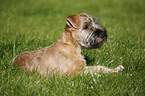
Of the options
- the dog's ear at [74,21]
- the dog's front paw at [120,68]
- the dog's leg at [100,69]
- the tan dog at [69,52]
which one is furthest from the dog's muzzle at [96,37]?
the dog's front paw at [120,68]

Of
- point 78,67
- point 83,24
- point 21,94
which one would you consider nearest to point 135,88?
point 78,67

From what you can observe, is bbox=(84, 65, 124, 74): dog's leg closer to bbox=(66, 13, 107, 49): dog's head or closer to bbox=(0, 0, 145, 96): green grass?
bbox=(0, 0, 145, 96): green grass

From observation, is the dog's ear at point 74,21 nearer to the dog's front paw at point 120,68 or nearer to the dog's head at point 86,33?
the dog's head at point 86,33

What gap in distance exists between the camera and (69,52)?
3.66 metres

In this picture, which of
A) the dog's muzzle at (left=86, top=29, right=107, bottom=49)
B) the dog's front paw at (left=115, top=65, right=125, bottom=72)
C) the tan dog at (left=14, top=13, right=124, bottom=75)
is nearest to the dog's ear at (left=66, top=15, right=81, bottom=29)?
the tan dog at (left=14, top=13, right=124, bottom=75)

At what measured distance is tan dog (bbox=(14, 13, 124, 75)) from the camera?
341 centimetres


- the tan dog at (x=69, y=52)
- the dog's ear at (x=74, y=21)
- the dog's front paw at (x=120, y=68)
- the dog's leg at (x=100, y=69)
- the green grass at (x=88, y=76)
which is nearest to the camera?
the green grass at (x=88, y=76)

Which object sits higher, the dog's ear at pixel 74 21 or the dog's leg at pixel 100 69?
the dog's ear at pixel 74 21

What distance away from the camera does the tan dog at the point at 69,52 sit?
3.41 m

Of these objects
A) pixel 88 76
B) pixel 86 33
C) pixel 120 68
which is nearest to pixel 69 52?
pixel 86 33

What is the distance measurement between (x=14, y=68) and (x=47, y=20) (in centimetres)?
559

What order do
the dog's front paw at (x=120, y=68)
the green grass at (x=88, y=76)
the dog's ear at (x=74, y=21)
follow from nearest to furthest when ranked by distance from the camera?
the green grass at (x=88, y=76) → the dog's ear at (x=74, y=21) → the dog's front paw at (x=120, y=68)

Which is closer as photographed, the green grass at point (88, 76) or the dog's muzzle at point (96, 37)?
the green grass at point (88, 76)

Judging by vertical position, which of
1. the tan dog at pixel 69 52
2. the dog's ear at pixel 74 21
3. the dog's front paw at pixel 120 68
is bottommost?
the dog's front paw at pixel 120 68
